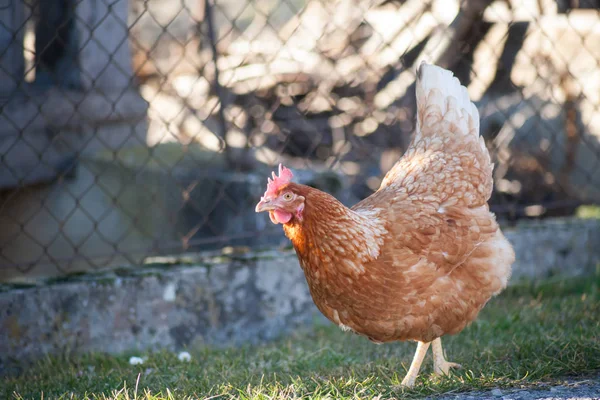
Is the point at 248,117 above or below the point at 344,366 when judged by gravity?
above

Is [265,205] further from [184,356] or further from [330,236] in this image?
[184,356]

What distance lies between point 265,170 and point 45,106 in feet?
5.43

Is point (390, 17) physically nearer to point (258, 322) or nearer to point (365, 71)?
point (365, 71)

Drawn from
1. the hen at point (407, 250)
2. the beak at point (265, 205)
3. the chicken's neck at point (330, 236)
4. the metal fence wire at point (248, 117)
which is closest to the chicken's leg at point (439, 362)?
the hen at point (407, 250)

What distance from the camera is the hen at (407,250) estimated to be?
2.75 meters

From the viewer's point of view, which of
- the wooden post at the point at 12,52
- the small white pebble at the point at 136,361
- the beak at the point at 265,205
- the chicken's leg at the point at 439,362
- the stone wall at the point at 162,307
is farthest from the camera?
the wooden post at the point at 12,52

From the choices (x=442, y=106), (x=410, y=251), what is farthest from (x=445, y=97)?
(x=410, y=251)

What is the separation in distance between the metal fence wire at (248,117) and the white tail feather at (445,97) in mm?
966

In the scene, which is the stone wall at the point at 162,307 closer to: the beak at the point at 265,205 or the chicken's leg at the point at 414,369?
the chicken's leg at the point at 414,369

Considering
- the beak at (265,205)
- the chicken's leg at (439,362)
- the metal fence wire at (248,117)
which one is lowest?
the chicken's leg at (439,362)

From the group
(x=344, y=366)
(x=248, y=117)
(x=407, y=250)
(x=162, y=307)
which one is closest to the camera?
(x=407, y=250)

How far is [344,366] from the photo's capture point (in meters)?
3.24

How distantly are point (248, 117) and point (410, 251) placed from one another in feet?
11.5

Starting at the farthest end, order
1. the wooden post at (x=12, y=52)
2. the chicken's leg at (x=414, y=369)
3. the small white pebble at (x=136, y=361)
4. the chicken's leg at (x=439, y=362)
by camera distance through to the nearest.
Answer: the wooden post at (x=12, y=52) < the small white pebble at (x=136, y=361) < the chicken's leg at (x=439, y=362) < the chicken's leg at (x=414, y=369)
